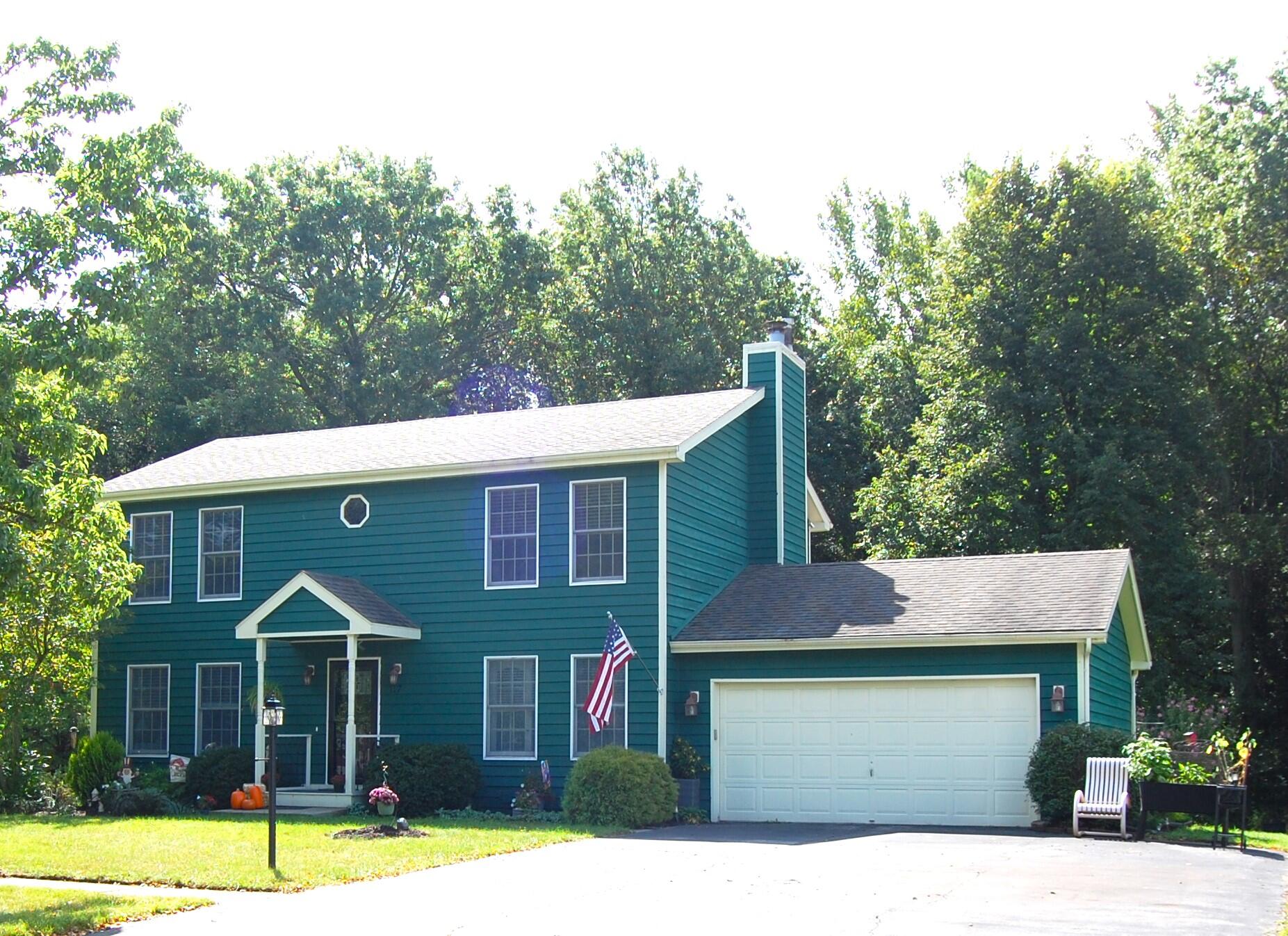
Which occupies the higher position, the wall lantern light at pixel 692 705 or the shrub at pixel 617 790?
the wall lantern light at pixel 692 705

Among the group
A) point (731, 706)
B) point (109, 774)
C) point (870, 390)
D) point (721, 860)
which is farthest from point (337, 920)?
point (870, 390)

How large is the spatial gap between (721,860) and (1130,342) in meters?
19.9

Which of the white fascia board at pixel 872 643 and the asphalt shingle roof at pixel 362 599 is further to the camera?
the asphalt shingle roof at pixel 362 599

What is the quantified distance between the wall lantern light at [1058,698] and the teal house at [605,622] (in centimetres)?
4

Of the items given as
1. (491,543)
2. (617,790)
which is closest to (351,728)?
(491,543)

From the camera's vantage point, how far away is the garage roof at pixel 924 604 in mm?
19359

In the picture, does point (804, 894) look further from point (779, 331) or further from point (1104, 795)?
point (779, 331)

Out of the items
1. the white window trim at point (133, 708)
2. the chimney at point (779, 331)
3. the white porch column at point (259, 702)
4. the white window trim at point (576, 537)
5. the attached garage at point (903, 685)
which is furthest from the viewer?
the chimney at point (779, 331)

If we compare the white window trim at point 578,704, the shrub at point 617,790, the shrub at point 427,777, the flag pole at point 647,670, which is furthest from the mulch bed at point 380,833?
the flag pole at point 647,670

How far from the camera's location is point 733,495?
24.0 metres

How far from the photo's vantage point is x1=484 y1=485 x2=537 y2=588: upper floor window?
22203 mm

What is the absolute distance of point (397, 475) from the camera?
2291 centimetres

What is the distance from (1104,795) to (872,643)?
368 centimetres

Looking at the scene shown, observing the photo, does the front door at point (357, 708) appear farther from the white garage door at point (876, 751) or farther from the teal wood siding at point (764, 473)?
the teal wood siding at point (764, 473)
